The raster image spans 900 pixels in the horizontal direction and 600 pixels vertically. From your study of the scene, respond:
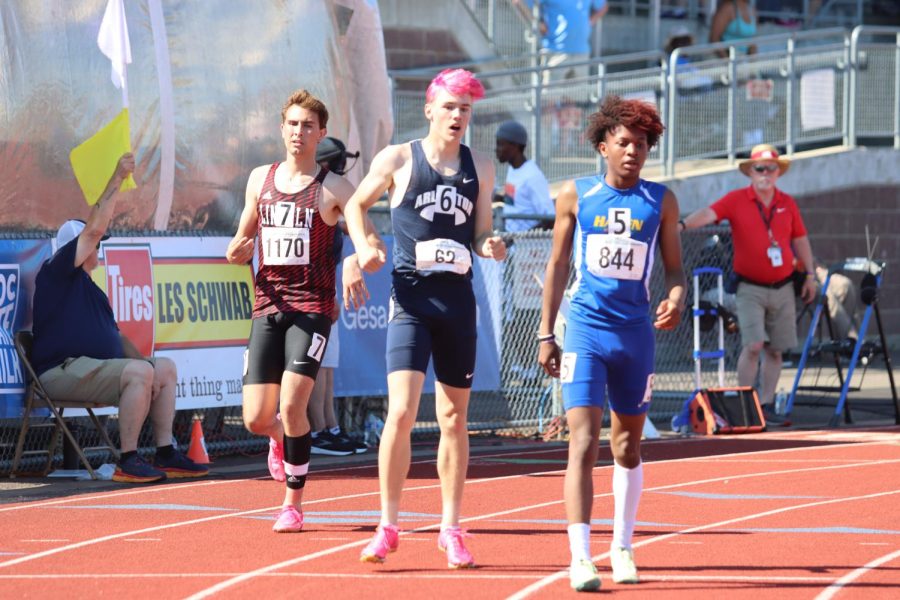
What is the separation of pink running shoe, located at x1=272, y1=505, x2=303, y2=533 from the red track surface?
0.06 m

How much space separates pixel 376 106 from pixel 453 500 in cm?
812

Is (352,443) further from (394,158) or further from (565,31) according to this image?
(565,31)

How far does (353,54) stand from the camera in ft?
50.3

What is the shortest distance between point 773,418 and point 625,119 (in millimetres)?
8146

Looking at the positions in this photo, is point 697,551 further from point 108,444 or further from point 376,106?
point 376,106

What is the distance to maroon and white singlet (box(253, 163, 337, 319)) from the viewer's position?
8914 millimetres

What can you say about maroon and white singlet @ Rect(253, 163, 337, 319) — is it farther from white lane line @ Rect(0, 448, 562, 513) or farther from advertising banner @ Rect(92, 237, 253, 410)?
advertising banner @ Rect(92, 237, 253, 410)

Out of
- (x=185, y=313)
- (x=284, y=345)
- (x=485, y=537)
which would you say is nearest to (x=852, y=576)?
(x=485, y=537)

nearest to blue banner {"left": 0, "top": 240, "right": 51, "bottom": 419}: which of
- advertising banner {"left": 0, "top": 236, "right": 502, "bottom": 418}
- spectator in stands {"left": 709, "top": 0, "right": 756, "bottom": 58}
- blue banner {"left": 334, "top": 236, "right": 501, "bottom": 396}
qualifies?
advertising banner {"left": 0, "top": 236, "right": 502, "bottom": 418}

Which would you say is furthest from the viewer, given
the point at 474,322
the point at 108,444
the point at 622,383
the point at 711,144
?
the point at 711,144

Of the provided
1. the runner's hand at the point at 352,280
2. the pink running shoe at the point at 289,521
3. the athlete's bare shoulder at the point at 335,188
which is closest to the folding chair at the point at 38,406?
the pink running shoe at the point at 289,521

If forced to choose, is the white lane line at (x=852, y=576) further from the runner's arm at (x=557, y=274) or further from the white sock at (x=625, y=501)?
the runner's arm at (x=557, y=274)

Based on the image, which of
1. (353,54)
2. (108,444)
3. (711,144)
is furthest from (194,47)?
(711,144)

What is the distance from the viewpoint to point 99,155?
12.5m
